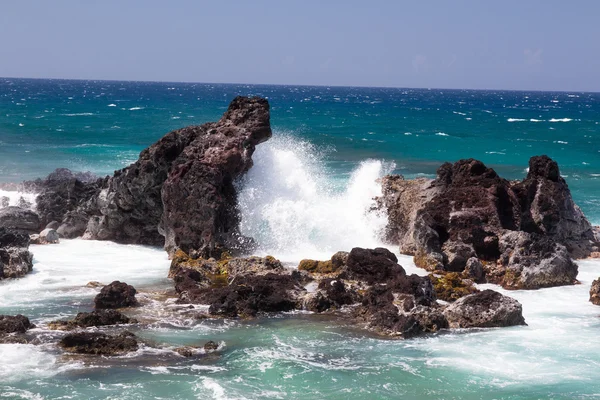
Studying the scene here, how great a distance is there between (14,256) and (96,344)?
27.7ft

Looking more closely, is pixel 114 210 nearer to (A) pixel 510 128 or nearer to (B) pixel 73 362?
(B) pixel 73 362

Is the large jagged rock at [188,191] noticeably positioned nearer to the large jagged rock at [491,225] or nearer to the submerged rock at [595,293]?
the large jagged rock at [491,225]

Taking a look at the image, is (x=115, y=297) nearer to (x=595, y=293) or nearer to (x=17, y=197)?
(x=595, y=293)

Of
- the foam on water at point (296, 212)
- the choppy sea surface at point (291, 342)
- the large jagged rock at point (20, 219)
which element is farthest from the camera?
the large jagged rock at point (20, 219)

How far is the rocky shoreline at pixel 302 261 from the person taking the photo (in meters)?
20.2

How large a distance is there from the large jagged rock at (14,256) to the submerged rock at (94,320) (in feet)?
18.7

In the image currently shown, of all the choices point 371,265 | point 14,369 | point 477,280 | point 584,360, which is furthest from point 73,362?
point 477,280

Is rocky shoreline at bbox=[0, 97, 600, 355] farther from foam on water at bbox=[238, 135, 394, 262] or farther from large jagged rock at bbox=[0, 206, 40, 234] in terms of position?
foam on water at bbox=[238, 135, 394, 262]

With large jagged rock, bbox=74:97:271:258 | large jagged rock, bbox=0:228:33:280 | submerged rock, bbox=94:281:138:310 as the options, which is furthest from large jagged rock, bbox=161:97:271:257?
submerged rock, bbox=94:281:138:310

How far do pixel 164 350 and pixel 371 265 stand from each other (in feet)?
25.8

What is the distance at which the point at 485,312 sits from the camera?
20047 millimetres

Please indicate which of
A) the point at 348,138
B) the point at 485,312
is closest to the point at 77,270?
the point at 485,312

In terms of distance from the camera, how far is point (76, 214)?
3164 centimetres

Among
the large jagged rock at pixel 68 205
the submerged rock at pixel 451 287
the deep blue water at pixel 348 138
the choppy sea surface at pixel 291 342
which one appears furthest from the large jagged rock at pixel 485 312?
the deep blue water at pixel 348 138
